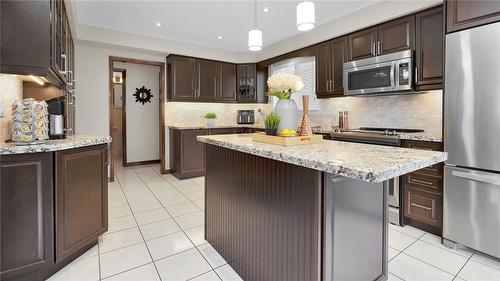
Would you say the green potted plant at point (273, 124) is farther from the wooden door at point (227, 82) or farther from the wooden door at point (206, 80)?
the wooden door at point (227, 82)

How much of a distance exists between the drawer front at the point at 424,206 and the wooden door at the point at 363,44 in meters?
1.85

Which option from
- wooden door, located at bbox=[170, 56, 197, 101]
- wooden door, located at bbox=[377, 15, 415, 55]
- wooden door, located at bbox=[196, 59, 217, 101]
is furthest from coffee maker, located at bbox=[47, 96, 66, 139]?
wooden door, located at bbox=[377, 15, 415, 55]

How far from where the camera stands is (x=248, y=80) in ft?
18.5

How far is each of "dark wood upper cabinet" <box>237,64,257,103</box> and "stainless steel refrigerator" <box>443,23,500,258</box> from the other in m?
3.83

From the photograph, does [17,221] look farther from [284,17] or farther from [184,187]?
[284,17]

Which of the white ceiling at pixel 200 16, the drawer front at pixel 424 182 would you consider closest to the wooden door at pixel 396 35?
the white ceiling at pixel 200 16

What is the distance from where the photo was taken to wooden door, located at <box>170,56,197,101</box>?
16.1 ft

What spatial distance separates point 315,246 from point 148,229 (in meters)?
2.03

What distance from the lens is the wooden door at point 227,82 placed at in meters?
5.46

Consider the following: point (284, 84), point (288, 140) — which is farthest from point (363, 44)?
point (288, 140)

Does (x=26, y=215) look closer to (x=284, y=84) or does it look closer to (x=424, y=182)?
(x=284, y=84)

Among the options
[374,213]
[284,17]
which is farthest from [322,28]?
[374,213]

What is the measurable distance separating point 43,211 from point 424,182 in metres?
3.32

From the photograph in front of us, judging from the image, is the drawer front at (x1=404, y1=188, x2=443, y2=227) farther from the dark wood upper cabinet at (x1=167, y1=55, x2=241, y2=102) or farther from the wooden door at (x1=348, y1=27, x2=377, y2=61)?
the dark wood upper cabinet at (x1=167, y1=55, x2=241, y2=102)
